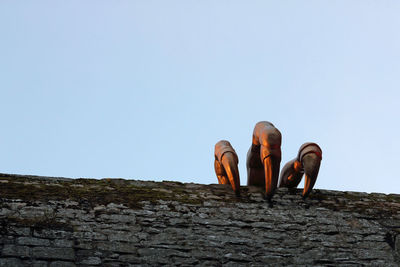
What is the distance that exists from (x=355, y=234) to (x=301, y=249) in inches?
28.9

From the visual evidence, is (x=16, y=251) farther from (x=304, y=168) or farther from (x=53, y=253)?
(x=304, y=168)

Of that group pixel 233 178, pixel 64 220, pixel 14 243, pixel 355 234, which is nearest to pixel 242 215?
pixel 233 178

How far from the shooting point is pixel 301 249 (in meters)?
6.61

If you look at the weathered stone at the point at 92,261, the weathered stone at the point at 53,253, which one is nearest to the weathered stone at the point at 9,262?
the weathered stone at the point at 53,253

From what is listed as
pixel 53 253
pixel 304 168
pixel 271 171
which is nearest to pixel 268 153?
pixel 271 171

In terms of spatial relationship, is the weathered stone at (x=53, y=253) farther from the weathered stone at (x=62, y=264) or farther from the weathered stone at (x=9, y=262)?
the weathered stone at (x=9, y=262)

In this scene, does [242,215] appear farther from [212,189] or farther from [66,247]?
[66,247]

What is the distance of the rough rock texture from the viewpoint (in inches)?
243

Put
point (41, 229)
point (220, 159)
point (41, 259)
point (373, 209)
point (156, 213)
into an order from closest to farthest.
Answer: point (41, 259) → point (41, 229) → point (156, 213) → point (373, 209) → point (220, 159)

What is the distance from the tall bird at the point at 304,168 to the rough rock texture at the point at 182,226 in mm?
246

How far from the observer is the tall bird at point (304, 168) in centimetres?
763

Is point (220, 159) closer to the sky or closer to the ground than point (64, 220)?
closer to the sky

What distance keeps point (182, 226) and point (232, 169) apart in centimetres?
126

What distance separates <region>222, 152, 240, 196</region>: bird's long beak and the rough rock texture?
108 mm
